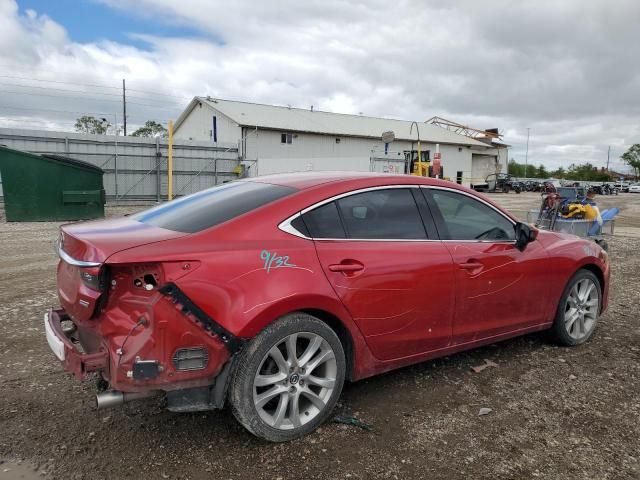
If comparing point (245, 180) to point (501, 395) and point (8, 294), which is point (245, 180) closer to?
point (501, 395)

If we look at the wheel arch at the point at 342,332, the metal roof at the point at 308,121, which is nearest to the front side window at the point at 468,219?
the wheel arch at the point at 342,332

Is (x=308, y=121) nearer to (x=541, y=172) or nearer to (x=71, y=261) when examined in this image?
(x=71, y=261)

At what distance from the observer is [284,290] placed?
2.77 m

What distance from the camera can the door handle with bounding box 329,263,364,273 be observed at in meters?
2.99

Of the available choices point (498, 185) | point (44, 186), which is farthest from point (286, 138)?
point (44, 186)

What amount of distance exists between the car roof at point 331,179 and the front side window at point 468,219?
5.2 inches

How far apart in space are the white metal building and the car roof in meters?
23.5

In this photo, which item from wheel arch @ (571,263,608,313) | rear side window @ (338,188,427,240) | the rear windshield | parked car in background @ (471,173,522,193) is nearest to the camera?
the rear windshield

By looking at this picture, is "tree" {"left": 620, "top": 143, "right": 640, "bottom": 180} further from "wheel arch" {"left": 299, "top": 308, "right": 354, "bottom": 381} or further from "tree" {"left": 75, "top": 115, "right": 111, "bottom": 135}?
"wheel arch" {"left": 299, "top": 308, "right": 354, "bottom": 381}

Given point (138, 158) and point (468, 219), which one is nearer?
point (468, 219)

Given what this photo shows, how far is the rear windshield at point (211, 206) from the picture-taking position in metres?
2.97

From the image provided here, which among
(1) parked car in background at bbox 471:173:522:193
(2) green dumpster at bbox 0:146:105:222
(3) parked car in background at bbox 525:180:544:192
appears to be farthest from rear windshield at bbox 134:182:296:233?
(3) parked car in background at bbox 525:180:544:192

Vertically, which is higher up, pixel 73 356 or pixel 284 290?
pixel 284 290

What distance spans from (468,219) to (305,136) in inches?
1367
